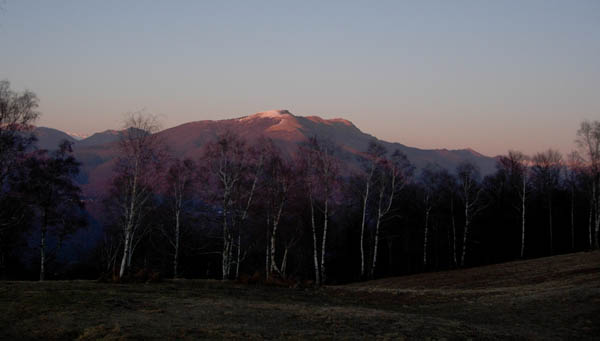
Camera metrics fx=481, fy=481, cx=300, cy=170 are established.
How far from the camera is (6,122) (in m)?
31.9

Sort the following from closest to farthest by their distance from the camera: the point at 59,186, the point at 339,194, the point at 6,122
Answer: the point at 6,122
the point at 59,186
the point at 339,194

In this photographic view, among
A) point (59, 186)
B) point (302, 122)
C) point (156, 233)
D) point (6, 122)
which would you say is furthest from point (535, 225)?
point (302, 122)

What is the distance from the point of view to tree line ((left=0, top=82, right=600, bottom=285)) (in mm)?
36156

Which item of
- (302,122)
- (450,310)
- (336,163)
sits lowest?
(450,310)

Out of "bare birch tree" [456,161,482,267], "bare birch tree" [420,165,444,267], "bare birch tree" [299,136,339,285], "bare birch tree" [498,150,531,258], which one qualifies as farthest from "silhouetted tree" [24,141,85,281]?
"bare birch tree" [498,150,531,258]

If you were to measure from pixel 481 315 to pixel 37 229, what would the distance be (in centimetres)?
3953

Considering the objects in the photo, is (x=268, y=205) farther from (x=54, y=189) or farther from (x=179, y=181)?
(x=54, y=189)

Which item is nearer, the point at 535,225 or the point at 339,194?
the point at 339,194

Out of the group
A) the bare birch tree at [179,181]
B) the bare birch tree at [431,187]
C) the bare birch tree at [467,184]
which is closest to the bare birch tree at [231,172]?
the bare birch tree at [179,181]

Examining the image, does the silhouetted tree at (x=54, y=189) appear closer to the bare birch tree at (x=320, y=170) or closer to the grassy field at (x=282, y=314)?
the grassy field at (x=282, y=314)

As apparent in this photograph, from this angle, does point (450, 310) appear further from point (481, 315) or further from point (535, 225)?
point (535, 225)

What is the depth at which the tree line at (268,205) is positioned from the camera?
3616 cm

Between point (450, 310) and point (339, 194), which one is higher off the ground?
point (339, 194)

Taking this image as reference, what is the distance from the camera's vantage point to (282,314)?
58.8 ft
